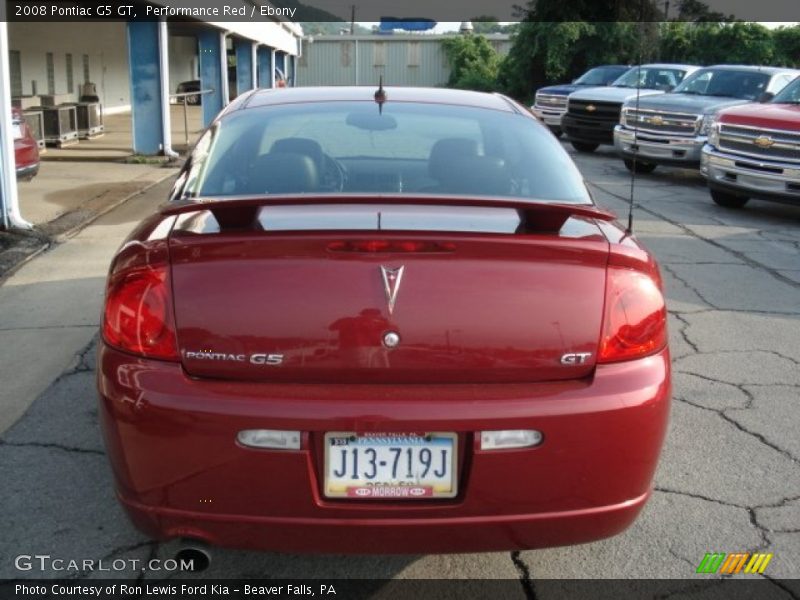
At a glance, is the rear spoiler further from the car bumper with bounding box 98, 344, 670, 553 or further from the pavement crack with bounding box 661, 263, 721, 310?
the pavement crack with bounding box 661, 263, 721, 310

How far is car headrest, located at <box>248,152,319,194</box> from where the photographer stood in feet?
10.9

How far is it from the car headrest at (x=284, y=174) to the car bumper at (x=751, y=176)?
8022 millimetres

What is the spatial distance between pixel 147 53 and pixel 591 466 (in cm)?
1397

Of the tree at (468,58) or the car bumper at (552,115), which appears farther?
the tree at (468,58)

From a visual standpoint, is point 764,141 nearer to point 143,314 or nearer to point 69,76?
point 143,314

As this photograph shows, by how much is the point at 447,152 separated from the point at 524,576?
1.68 meters

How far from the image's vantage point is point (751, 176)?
10367 millimetres

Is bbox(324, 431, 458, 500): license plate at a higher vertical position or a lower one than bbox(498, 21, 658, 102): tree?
lower

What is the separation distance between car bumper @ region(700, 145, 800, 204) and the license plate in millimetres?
8727

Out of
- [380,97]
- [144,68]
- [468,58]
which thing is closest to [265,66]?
[468,58]

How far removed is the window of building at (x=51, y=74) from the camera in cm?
2178

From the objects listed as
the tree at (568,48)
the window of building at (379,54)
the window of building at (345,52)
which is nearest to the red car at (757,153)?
the tree at (568,48)

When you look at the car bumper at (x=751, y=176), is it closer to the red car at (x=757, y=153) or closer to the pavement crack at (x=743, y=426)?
the red car at (x=757, y=153)

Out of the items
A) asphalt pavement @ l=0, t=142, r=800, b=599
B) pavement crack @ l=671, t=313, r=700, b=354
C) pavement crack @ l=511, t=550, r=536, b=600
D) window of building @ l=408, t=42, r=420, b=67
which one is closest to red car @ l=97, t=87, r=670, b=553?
asphalt pavement @ l=0, t=142, r=800, b=599
